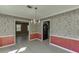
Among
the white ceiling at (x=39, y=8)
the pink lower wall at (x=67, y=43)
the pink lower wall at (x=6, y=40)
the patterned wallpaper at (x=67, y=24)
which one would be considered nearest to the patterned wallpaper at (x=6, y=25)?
the pink lower wall at (x=6, y=40)

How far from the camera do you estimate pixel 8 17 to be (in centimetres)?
528

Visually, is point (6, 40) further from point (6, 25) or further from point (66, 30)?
point (66, 30)

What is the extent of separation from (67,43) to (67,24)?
110 cm

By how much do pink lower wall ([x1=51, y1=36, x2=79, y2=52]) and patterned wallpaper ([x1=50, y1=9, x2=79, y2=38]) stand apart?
→ 0.29 m

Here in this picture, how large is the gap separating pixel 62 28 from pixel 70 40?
3.05 feet

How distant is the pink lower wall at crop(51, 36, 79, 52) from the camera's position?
3713 mm

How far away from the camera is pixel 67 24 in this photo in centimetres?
422

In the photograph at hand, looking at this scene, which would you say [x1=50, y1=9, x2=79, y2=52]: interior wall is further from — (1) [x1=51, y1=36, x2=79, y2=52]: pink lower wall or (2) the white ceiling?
(2) the white ceiling

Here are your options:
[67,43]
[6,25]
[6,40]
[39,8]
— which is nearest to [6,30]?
[6,25]

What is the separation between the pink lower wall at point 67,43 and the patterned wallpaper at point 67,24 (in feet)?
0.95

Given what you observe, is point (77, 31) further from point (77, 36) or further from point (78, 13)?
point (78, 13)

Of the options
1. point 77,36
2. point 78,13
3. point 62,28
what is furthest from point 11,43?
point 78,13

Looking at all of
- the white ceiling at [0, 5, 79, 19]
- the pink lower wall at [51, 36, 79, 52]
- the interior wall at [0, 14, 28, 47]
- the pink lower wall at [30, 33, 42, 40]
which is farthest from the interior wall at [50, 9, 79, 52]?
the interior wall at [0, 14, 28, 47]

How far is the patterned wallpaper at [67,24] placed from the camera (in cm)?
373
